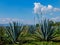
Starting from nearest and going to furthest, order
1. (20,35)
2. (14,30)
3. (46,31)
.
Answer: (14,30) < (20,35) < (46,31)

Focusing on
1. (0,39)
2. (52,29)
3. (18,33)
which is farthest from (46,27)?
(0,39)

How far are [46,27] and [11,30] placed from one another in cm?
224

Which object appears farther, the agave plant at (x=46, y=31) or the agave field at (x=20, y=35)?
the agave plant at (x=46, y=31)

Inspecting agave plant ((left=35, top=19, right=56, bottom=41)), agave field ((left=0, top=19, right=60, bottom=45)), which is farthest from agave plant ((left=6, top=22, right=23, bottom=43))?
agave plant ((left=35, top=19, right=56, bottom=41))

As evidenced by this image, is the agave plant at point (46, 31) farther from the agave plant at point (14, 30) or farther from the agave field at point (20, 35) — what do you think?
the agave plant at point (14, 30)

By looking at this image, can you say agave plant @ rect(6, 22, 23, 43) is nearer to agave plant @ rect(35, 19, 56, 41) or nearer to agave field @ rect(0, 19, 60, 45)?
agave field @ rect(0, 19, 60, 45)

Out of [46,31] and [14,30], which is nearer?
[14,30]

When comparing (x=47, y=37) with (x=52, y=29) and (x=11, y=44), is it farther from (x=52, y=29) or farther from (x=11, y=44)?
(x=11, y=44)

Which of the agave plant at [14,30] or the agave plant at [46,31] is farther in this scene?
the agave plant at [46,31]

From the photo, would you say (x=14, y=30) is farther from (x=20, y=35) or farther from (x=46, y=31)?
(x=46, y=31)

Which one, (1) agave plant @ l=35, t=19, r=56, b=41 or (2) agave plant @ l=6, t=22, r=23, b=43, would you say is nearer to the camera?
(2) agave plant @ l=6, t=22, r=23, b=43

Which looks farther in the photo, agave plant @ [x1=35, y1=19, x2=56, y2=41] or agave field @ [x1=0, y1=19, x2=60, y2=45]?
agave plant @ [x1=35, y1=19, x2=56, y2=41]

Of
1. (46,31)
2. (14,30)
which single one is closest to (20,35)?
(14,30)

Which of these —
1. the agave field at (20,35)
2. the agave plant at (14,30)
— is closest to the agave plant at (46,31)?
the agave field at (20,35)
